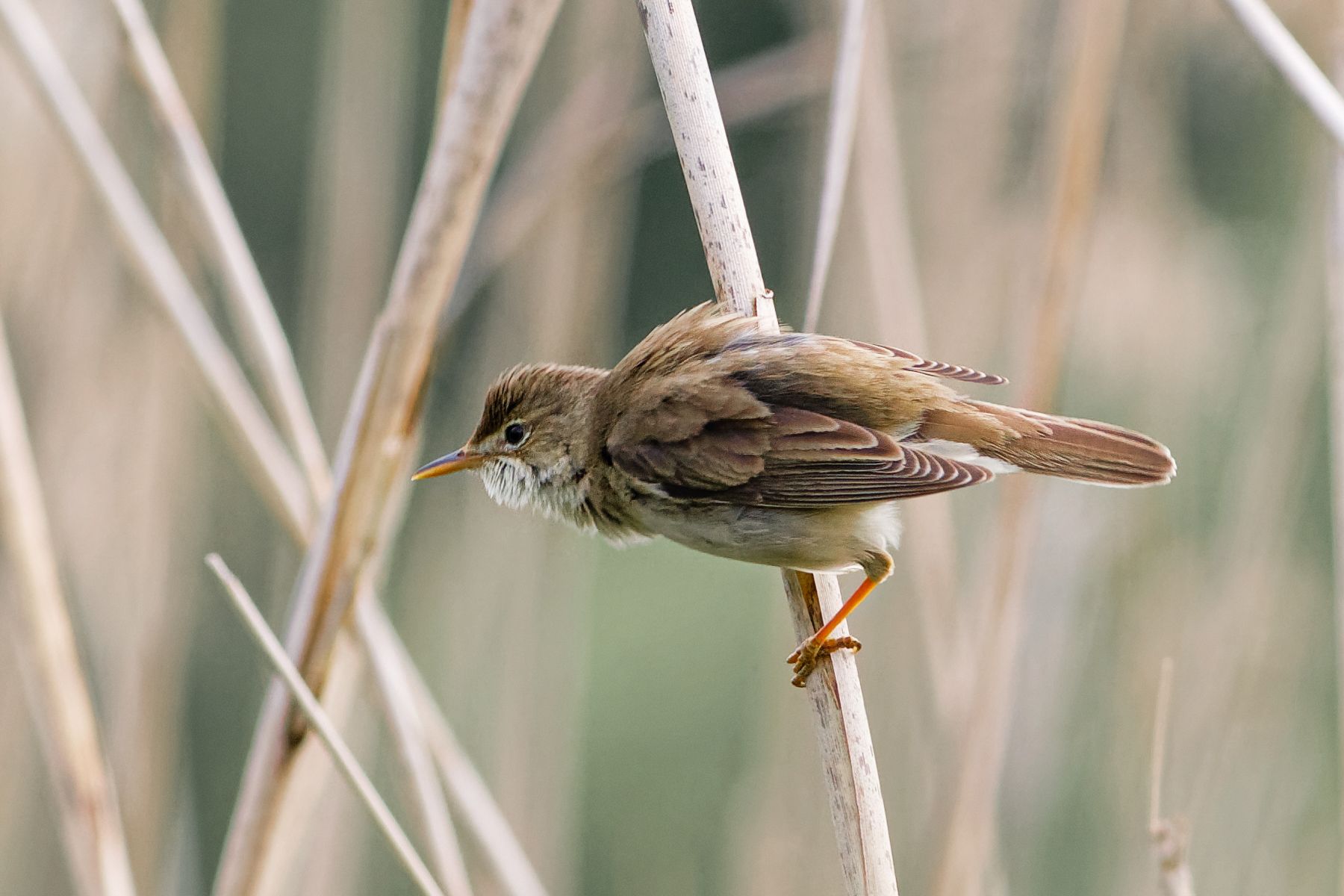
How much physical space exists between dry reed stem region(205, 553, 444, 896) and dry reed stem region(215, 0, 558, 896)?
0.71 feet

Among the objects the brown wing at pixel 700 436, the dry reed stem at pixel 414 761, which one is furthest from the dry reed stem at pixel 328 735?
the brown wing at pixel 700 436

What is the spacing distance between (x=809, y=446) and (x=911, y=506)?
2.51ft

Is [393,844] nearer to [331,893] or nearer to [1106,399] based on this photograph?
[331,893]

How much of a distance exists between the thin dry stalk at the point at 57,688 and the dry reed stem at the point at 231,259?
38cm

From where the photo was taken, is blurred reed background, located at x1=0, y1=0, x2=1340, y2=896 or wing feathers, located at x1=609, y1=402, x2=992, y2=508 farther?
blurred reed background, located at x1=0, y1=0, x2=1340, y2=896

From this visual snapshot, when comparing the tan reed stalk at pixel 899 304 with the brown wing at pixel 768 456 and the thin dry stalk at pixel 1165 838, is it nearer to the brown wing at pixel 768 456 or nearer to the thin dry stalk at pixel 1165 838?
the brown wing at pixel 768 456

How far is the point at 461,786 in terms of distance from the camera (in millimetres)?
2316

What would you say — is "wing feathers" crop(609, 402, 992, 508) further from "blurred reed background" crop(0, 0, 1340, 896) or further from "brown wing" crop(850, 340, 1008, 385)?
"blurred reed background" crop(0, 0, 1340, 896)

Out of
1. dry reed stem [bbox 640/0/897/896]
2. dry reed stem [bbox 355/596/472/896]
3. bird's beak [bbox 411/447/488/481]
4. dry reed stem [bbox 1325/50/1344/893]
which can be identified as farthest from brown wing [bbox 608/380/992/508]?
dry reed stem [bbox 1325/50/1344/893]

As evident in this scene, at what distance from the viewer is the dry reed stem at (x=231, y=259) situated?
7.18 feet

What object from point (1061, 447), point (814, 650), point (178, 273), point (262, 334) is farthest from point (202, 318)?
point (1061, 447)

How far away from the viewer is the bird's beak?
2434 millimetres

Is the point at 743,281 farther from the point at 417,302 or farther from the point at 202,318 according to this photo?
the point at 202,318

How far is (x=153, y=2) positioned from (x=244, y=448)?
9.24ft
